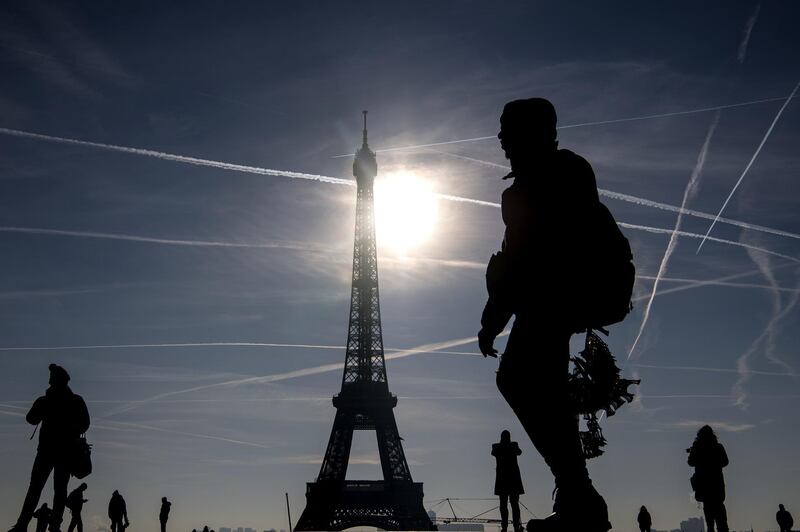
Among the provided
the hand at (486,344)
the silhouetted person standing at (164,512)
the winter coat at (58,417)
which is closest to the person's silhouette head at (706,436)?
the hand at (486,344)

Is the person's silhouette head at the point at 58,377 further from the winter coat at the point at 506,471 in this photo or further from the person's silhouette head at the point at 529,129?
the winter coat at the point at 506,471

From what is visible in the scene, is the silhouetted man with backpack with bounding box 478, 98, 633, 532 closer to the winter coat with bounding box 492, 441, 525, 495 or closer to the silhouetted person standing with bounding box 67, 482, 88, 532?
the winter coat with bounding box 492, 441, 525, 495

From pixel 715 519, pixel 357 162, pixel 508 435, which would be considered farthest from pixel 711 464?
pixel 357 162

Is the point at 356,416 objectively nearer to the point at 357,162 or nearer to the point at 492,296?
the point at 357,162

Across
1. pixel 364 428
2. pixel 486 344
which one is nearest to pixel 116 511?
pixel 486 344

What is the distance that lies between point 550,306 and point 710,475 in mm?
7218

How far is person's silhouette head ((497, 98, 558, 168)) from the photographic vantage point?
4.08 metres

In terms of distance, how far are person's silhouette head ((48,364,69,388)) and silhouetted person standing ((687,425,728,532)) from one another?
748 centimetres

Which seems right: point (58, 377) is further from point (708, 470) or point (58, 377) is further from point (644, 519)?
point (644, 519)

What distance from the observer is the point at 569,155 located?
3.88m

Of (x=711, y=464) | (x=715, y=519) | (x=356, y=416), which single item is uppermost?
(x=356, y=416)

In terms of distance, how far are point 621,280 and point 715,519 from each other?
726 centimetres

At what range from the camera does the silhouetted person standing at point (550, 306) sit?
3584mm

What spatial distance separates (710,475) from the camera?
9719 mm
